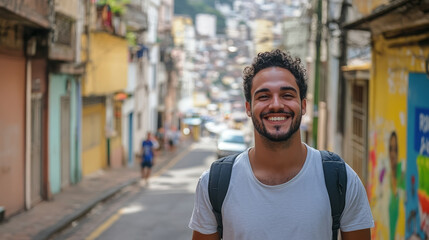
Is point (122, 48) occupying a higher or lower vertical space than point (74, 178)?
higher

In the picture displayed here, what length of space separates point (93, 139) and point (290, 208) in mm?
21328

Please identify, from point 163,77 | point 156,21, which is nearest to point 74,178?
point 156,21

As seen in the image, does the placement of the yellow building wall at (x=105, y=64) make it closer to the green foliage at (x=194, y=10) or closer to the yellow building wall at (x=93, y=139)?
the yellow building wall at (x=93, y=139)

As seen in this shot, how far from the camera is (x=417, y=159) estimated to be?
27.3 feet

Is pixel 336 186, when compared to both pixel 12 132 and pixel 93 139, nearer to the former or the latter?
pixel 12 132

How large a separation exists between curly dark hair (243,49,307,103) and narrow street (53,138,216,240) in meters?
8.73

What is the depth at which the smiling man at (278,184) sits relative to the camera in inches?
124

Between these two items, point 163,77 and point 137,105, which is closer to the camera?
point 137,105

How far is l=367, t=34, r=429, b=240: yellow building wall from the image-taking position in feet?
29.5

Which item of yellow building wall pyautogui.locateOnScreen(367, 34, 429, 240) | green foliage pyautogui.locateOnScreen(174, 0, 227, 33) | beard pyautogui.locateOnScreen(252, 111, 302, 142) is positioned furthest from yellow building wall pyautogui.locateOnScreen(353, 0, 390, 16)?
green foliage pyautogui.locateOnScreen(174, 0, 227, 33)

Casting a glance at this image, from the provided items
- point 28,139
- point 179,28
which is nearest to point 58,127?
point 28,139

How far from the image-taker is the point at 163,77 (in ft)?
163

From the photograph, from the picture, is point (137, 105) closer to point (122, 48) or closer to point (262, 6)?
point (122, 48)

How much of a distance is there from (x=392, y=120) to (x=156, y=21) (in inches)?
1418
